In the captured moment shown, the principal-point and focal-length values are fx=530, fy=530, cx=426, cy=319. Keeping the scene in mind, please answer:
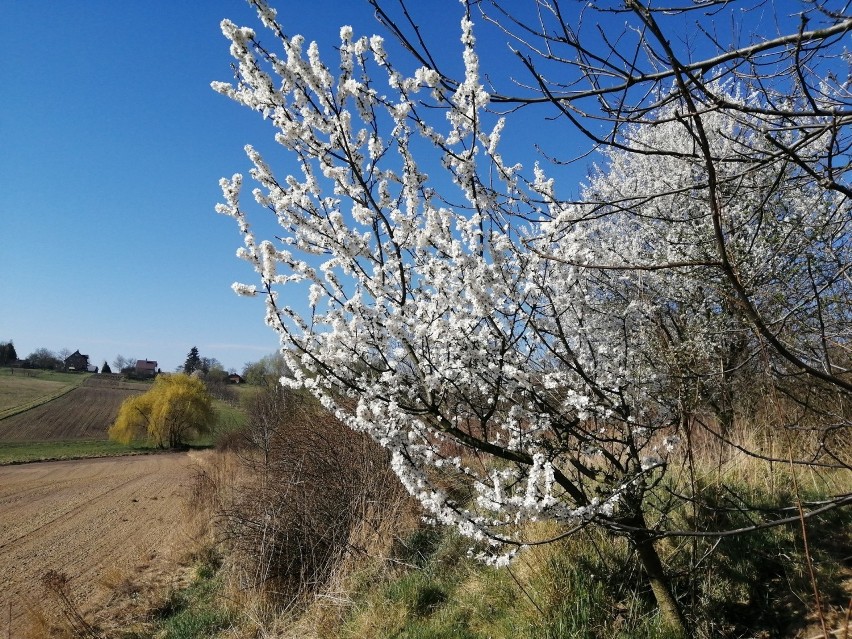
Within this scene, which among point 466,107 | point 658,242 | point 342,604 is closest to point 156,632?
point 342,604

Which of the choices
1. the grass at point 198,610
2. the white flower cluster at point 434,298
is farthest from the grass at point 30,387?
the white flower cluster at point 434,298

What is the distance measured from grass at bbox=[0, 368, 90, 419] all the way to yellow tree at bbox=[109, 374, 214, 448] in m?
14.2

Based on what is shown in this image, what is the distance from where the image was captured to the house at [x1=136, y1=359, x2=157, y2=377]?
10906cm

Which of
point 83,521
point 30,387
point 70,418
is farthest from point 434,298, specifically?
point 30,387

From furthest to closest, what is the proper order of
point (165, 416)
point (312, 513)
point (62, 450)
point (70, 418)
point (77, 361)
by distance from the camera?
point (77, 361) < point (70, 418) < point (165, 416) < point (62, 450) < point (312, 513)

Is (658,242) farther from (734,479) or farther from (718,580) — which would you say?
(718,580)

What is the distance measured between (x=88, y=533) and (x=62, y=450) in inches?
1323

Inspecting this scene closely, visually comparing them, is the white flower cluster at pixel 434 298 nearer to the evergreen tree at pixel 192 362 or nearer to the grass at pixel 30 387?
the grass at pixel 30 387

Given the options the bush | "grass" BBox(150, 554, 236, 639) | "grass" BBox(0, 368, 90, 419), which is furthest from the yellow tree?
the bush

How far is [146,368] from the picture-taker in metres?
113

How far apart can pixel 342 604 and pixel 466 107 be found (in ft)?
18.2

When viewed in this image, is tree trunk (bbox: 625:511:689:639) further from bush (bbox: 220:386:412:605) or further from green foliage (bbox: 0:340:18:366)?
green foliage (bbox: 0:340:18:366)

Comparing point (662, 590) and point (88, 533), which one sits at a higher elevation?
point (662, 590)

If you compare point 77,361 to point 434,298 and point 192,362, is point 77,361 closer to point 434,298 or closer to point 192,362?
point 192,362
